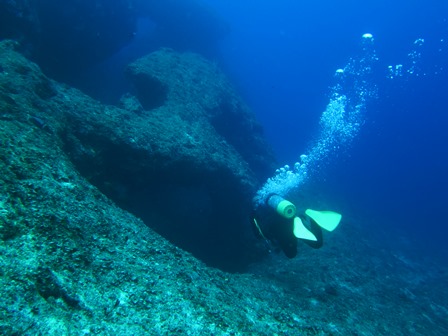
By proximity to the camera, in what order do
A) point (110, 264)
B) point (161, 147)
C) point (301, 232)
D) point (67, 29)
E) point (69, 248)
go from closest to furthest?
point (69, 248) → point (110, 264) → point (301, 232) → point (161, 147) → point (67, 29)

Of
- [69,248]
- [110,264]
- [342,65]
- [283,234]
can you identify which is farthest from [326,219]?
[342,65]

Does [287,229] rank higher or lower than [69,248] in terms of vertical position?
higher

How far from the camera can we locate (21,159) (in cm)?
312

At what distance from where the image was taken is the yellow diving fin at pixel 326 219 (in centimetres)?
499

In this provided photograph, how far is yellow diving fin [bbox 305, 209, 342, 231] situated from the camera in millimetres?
4995

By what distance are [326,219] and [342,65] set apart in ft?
259

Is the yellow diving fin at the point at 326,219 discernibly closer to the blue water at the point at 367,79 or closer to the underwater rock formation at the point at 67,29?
the underwater rock formation at the point at 67,29

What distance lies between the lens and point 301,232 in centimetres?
454

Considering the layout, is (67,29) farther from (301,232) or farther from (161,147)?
(301,232)

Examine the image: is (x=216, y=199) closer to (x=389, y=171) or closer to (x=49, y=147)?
(x=49, y=147)

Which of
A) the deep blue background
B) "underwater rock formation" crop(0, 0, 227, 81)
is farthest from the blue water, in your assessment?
"underwater rock formation" crop(0, 0, 227, 81)

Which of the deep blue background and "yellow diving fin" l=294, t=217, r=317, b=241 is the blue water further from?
"yellow diving fin" l=294, t=217, r=317, b=241

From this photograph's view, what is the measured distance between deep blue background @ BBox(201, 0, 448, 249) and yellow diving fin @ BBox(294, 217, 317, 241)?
35.2 m

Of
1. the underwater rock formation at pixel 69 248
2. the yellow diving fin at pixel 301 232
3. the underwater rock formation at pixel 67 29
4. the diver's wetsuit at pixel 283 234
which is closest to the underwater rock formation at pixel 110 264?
the underwater rock formation at pixel 69 248
